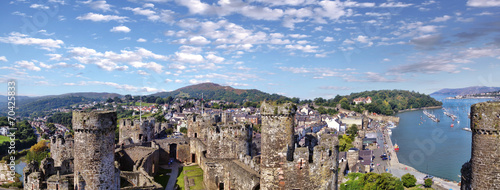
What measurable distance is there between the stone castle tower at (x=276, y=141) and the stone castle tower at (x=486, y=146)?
20.4 ft

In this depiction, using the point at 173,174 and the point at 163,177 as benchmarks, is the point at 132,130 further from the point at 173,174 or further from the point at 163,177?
the point at 163,177

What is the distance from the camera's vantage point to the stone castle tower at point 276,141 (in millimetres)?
12712

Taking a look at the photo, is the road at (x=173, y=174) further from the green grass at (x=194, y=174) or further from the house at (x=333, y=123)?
the house at (x=333, y=123)

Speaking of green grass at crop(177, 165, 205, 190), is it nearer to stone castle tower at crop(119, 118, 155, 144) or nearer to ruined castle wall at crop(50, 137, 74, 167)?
stone castle tower at crop(119, 118, 155, 144)

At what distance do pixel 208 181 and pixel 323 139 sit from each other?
1425 centimetres

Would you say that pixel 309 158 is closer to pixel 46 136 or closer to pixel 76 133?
pixel 76 133

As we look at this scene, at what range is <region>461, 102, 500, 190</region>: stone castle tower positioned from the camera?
949 cm

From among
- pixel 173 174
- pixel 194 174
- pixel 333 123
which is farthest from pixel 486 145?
pixel 333 123

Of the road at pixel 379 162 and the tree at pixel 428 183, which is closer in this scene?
the tree at pixel 428 183

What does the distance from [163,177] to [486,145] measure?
88.9 ft

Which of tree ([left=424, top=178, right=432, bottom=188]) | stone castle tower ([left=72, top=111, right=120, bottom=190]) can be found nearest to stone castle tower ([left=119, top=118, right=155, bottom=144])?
stone castle tower ([left=72, top=111, right=120, bottom=190])

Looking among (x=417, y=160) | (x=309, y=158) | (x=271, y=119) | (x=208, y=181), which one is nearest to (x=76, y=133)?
(x=271, y=119)

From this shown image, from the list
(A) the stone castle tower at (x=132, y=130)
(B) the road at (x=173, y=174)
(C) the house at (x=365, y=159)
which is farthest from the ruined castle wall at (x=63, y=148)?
(C) the house at (x=365, y=159)

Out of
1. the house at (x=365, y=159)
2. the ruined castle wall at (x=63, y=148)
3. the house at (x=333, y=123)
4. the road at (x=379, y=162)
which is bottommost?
the road at (x=379, y=162)
